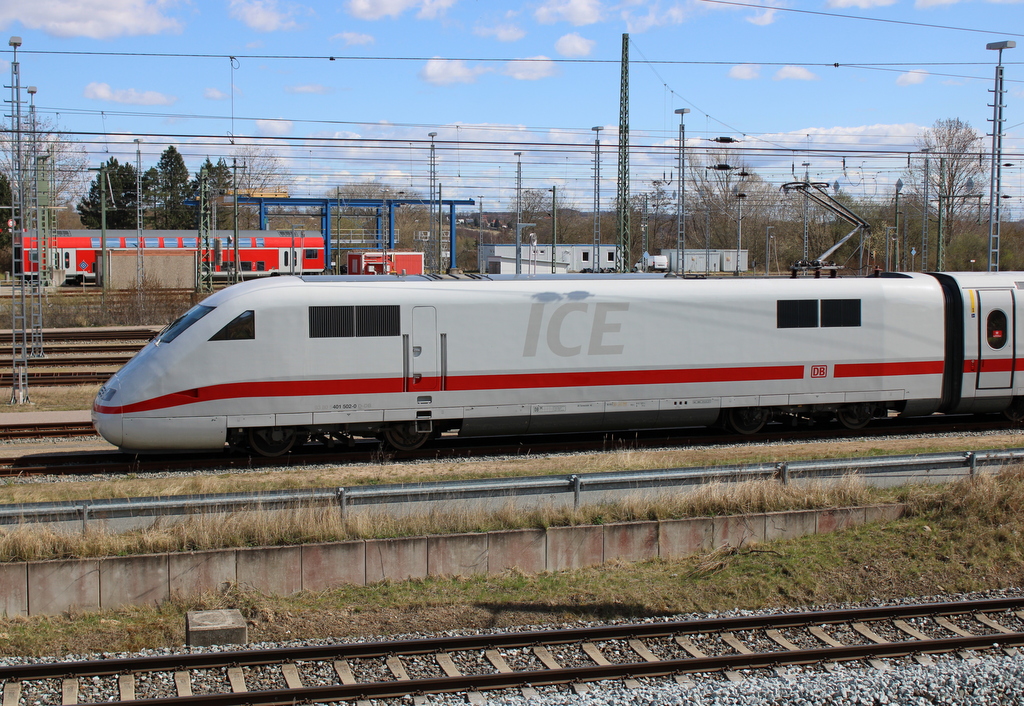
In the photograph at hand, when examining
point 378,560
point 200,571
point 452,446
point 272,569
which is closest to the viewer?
point 200,571

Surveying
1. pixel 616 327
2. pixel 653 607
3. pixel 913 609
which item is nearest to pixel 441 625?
pixel 653 607

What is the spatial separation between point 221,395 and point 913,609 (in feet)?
32.3

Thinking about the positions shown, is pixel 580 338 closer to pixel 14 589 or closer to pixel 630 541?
pixel 630 541

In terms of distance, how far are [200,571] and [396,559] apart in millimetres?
2117

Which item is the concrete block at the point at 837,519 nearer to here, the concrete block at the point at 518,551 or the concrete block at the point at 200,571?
the concrete block at the point at 518,551

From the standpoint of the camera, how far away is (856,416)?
1714cm

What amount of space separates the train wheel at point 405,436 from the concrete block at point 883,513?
6780 millimetres

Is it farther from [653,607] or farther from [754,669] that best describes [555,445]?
[754,669]

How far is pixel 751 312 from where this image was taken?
1608cm

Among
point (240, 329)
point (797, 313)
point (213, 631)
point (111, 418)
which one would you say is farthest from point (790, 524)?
point (111, 418)

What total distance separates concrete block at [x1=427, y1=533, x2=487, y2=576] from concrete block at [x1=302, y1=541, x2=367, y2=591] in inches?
30.9

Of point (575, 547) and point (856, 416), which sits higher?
point (856, 416)

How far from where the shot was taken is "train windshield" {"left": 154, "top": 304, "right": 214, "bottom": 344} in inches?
550

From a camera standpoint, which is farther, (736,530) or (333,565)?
(736,530)
